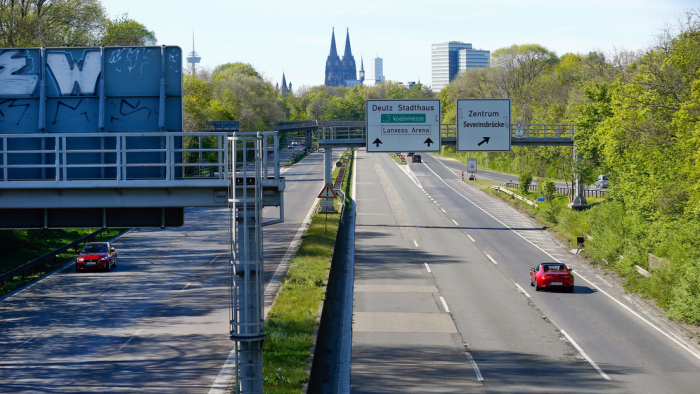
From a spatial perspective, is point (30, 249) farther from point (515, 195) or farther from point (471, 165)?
point (471, 165)

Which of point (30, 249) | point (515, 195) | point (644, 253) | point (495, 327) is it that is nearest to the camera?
point (495, 327)

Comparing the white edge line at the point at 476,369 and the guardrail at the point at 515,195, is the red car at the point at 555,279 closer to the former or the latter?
the white edge line at the point at 476,369

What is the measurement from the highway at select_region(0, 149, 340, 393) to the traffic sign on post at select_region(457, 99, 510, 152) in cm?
1224

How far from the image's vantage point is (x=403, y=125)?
132 ft

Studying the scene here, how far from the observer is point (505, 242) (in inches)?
1538

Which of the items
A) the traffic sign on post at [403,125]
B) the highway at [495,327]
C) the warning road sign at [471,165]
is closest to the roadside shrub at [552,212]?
the highway at [495,327]

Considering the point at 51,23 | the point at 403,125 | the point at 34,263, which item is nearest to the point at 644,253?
the point at 403,125

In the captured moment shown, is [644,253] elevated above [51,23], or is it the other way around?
[51,23]

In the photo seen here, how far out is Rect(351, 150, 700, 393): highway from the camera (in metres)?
16.7

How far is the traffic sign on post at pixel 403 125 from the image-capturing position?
3981 centimetres

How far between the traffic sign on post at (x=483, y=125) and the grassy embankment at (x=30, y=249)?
22.7 metres

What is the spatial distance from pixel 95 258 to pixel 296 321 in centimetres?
1575

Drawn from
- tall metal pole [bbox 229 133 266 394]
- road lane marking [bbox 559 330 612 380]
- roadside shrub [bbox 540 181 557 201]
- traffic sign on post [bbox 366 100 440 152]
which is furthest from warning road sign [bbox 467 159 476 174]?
tall metal pole [bbox 229 133 266 394]

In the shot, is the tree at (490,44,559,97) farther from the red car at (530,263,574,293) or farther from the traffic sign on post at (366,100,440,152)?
the red car at (530,263,574,293)
